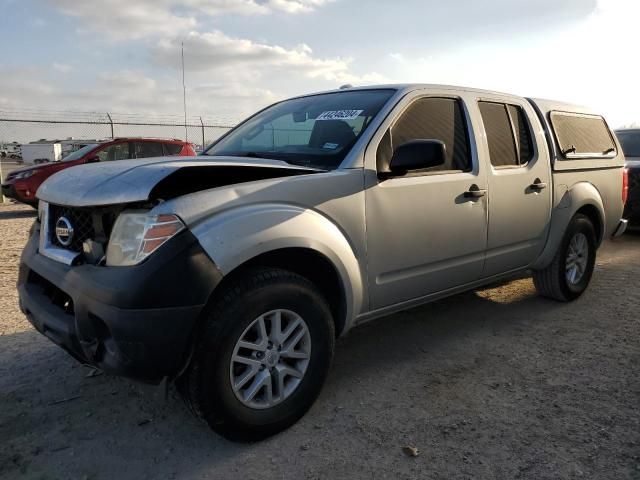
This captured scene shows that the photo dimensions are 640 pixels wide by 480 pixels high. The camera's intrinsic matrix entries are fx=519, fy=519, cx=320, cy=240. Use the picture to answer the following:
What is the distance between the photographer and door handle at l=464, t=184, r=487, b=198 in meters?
3.52

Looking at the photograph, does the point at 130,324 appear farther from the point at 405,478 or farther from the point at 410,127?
the point at 410,127

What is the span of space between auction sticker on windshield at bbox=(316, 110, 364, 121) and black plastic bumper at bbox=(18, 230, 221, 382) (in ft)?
4.84

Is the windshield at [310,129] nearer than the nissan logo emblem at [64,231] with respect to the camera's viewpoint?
No

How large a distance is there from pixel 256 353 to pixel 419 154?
1.38 m

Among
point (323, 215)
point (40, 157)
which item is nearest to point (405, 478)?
point (323, 215)

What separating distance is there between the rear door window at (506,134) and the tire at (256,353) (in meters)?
2.02

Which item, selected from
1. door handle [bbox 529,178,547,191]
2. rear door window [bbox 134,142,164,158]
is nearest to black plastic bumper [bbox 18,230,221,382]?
door handle [bbox 529,178,547,191]

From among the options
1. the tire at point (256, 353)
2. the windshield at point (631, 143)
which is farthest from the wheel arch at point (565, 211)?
the windshield at point (631, 143)

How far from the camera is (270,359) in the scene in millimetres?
2568

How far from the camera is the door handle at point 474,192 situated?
3521 mm

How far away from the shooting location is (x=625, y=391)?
10.3ft

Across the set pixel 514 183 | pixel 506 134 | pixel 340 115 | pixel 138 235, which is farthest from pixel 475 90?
pixel 138 235

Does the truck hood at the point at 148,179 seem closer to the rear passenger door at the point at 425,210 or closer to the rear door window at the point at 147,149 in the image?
the rear passenger door at the point at 425,210

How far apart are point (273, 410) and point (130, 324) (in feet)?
2.87
